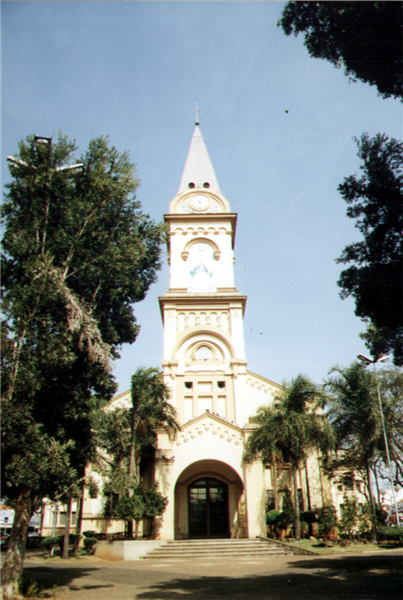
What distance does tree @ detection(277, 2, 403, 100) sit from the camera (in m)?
9.41

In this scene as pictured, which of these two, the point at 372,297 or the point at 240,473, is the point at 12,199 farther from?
the point at 240,473

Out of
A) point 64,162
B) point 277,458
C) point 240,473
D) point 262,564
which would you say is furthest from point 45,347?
point 277,458

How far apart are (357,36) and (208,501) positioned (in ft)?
82.4

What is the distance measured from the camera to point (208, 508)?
28000 mm

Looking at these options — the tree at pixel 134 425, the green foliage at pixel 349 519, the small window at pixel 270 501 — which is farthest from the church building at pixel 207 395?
the green foliage at pixel 349 519

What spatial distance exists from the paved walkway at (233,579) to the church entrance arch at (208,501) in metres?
7.25

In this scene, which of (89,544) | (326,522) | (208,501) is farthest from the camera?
(208,501)

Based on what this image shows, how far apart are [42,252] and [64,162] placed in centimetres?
293

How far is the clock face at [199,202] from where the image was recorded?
36.3 m

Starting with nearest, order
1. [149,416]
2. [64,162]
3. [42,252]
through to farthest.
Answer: [42,252], [64,162], [149,416]

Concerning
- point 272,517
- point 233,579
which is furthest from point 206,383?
point 233,579

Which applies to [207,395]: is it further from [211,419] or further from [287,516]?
[287,516]

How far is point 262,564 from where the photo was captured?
18266 mm

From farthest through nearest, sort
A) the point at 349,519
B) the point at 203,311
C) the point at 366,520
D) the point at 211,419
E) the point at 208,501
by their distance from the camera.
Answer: the point at 203,311 < the point at 208,501 < the point at 211,419 < the point at 366,520 < the point at 349,519
